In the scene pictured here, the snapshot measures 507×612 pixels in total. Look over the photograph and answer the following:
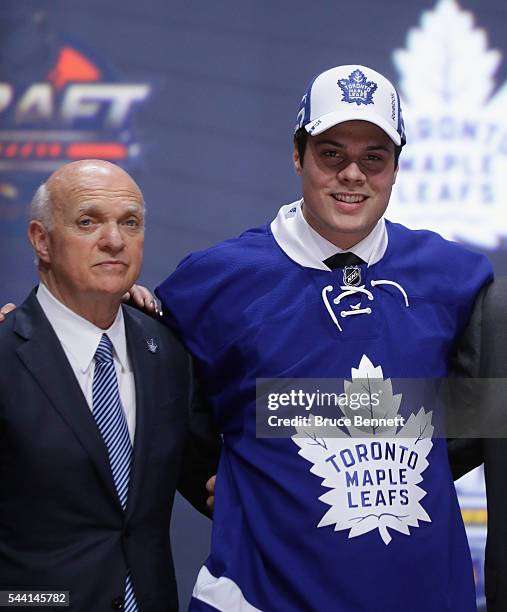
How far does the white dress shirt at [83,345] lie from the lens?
6.10 feet

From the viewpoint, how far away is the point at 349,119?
1.95 m

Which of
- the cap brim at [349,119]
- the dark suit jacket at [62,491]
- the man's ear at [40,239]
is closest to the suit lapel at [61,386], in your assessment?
the dark suit jacket at [62,491]

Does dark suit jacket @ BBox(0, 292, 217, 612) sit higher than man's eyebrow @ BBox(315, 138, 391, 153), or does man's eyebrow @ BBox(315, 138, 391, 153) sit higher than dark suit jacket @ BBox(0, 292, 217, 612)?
man's eyebrow @ BBox(315, 138, 391, 153)

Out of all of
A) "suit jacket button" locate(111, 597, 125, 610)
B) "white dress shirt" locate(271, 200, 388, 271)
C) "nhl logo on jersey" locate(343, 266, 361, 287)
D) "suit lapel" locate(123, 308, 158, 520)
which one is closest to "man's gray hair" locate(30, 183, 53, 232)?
"suit lapel" locate(123, 308, 158, 520)

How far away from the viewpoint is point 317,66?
10.8 feet

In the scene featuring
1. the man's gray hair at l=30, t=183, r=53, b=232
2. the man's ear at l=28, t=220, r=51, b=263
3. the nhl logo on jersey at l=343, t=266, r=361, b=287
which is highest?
the man's gray hair at l=30, t=183, r=53, b=232

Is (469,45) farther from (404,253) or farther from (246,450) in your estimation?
(246,450)

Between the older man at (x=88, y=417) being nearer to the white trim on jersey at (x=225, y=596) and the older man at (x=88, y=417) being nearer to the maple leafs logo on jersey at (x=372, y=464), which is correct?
the white trim on jersey at (x=225, y=596)

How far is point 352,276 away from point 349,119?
1.03 ft

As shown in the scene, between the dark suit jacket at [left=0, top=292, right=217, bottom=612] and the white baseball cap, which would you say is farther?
the white baseball cap

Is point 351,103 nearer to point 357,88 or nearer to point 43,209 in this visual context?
point 357,88

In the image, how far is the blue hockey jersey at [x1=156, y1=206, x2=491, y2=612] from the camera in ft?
6.06

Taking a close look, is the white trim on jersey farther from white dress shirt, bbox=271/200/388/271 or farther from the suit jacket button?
white dress shirt, bbox=271/200/388/271

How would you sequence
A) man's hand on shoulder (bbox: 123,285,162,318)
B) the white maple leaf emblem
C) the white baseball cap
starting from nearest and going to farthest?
the white baseball cap < man's hand on shoulder (bbox: 123,285,162,318) < the white maple leaf emblem
